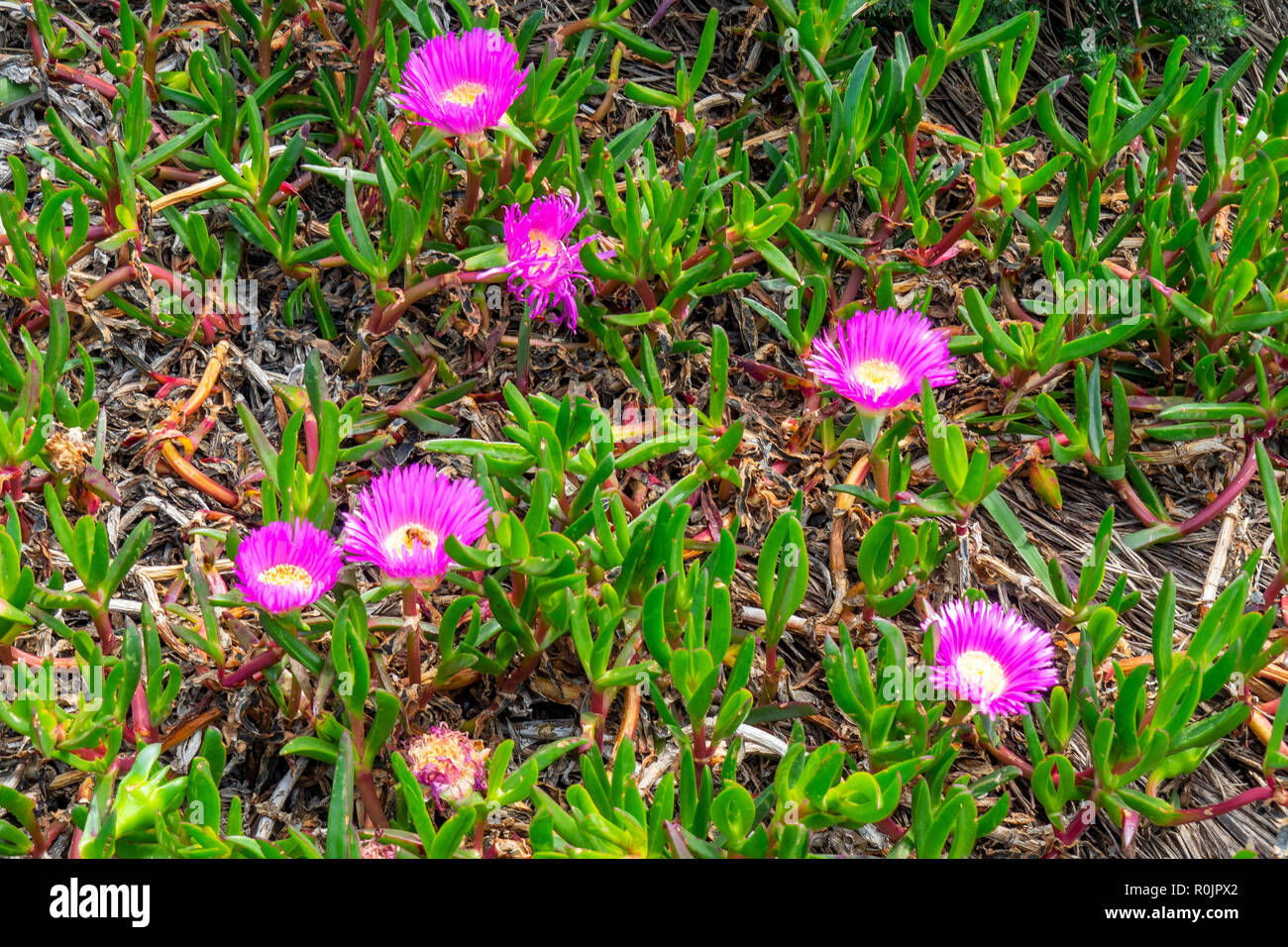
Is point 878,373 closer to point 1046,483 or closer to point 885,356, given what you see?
point 885,356

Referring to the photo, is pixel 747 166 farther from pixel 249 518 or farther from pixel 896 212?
pixel 249 518

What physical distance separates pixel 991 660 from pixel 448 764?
21.9 inches

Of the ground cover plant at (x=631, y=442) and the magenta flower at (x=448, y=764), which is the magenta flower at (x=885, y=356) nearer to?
the ground cover plant at (x=631, y=442)

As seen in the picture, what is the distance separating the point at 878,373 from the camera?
1393mm

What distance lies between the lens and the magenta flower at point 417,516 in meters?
1.18

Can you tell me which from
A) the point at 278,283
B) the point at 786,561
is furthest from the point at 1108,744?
the point at 278,283

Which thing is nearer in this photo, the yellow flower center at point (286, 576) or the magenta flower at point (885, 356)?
the yellow flower center at point (286, 576)

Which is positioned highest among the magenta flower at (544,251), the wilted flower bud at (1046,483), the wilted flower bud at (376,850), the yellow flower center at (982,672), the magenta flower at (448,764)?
the magenta flower at (544,251)

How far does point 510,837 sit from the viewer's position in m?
1.19

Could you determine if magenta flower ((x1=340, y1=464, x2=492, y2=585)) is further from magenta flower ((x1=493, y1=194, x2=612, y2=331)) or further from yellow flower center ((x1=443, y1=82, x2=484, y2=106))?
yellow flower center ((x1=443, y1=82, x2=484, y2=106))

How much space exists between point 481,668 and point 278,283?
2.17 feet

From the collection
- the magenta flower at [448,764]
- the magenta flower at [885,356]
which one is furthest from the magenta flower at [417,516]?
the magenta flower at [885,356]

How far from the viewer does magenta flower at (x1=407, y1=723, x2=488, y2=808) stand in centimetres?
114

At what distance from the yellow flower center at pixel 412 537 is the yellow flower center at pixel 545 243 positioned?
15.8 inches
